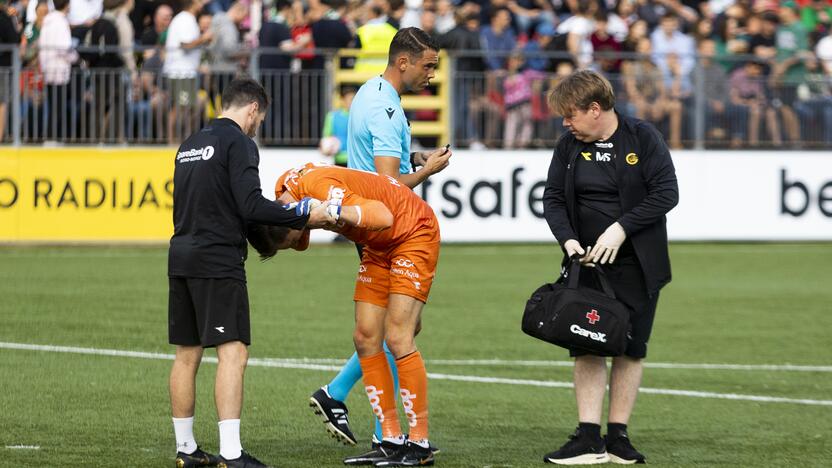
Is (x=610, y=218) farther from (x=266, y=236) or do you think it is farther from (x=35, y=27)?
(x=35, y=27)

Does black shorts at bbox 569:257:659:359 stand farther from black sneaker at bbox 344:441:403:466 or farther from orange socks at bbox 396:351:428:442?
black sneaker at bbox 344:441:403:466

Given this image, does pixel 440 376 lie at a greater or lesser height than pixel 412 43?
lesser

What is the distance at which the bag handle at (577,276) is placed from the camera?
7.91 meters

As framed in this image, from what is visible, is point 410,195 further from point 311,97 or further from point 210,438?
point 311,97

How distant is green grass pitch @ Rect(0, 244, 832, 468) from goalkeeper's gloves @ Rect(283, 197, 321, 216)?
4.35ft

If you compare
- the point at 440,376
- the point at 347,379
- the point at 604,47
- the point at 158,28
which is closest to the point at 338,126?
the point at 158,28

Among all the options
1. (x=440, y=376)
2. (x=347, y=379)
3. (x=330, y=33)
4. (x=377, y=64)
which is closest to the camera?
(x=347, y=379)

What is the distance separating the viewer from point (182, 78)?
68.9 ft

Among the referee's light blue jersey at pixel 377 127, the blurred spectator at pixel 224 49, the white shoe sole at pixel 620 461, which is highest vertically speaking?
the blurred spectator at pixel 224 49

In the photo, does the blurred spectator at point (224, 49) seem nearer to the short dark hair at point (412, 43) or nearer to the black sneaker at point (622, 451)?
the short dark hair at point (412, 43)

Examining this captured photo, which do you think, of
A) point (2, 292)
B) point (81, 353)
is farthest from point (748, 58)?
point (81, 353)

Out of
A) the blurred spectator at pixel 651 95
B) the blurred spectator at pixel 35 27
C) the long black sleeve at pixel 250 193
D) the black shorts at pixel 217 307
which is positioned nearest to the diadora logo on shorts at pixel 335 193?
the long black sleeve at pixel 250 193

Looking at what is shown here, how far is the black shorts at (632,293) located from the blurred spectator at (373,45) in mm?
13764

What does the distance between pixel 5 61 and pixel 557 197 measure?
14.1 m
